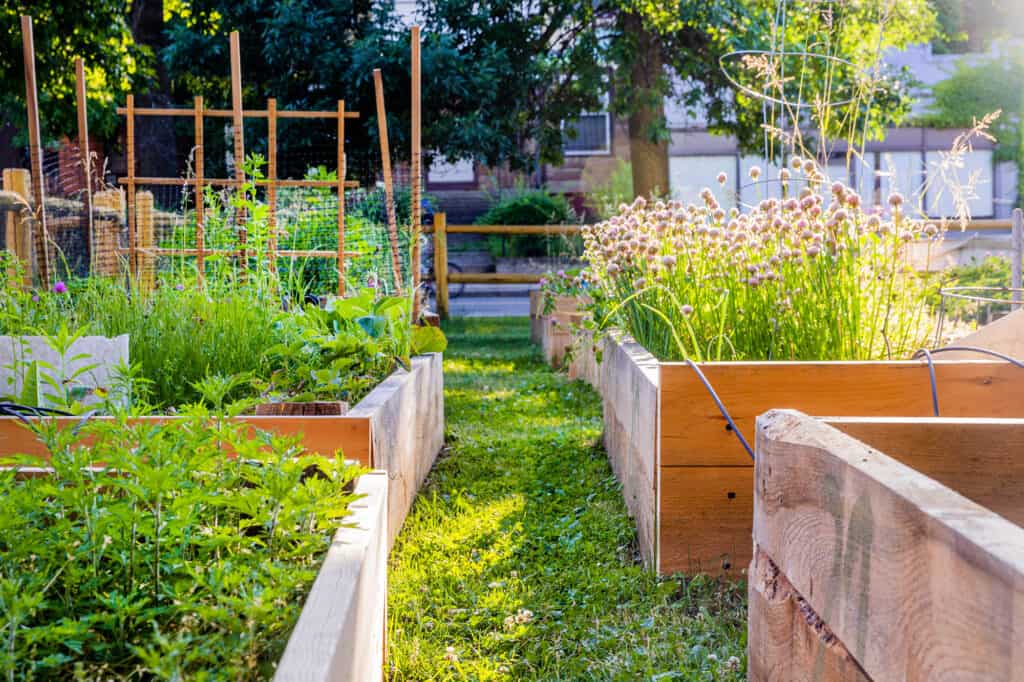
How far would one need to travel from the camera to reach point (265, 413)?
2760 millimetres

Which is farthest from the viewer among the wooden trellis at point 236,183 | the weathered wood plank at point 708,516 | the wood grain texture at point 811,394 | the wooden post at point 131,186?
the wooden post at point 131,186

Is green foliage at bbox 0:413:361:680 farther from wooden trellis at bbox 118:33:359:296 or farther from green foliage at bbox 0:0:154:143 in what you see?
green foliage at bbox 0:0:154:143

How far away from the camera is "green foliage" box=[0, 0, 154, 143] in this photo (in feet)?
35.9

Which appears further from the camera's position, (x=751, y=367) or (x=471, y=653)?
(x=751, y=367)

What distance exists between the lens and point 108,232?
786 centimetres

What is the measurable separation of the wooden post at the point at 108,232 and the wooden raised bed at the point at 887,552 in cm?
645

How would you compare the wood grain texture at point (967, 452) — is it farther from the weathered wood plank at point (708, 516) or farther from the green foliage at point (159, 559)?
the weathered wood plank at point (708, 516)

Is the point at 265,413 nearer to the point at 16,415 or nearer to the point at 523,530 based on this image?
the point at 16,415

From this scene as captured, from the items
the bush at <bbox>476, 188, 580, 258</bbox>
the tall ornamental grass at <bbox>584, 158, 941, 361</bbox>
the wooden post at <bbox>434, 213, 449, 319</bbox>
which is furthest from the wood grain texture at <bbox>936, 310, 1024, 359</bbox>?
the bush at <bbox>476, 188, 580, 258</bbox>

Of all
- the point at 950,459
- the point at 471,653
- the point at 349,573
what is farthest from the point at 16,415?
the point at 950,459

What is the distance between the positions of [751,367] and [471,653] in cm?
101

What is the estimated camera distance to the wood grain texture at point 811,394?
2643 mm

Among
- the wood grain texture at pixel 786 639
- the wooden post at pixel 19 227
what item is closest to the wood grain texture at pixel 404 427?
the wood grain texture at pixel 786 639

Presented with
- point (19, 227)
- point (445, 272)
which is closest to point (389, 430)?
point (19, 227)
